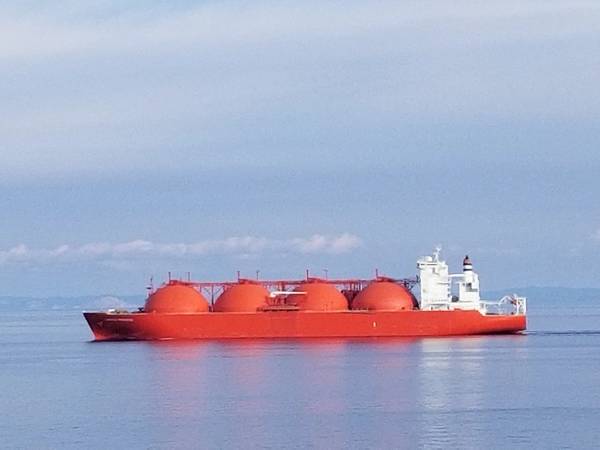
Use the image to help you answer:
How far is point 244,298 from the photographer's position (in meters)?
67.2

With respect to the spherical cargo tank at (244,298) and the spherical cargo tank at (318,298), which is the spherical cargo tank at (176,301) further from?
the spherical cargo tank at (318,298)

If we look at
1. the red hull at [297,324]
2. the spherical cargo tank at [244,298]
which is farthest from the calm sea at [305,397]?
the spherical cargo tank at [244,298]

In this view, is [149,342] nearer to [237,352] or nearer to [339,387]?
[237,352]

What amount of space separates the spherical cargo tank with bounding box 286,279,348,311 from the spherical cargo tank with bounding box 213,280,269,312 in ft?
4.86

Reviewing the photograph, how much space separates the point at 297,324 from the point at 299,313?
597 mm

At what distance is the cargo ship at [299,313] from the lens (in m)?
66.8

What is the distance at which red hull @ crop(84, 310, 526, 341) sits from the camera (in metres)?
66.6

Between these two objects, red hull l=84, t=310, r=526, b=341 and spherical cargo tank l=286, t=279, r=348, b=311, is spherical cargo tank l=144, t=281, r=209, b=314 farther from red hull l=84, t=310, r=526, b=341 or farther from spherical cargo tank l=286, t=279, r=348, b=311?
spherical cargo tank l=286, t=279, r=348, b=311

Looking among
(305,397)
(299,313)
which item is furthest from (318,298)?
(305,397)

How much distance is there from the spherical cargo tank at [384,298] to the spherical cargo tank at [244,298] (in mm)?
4683

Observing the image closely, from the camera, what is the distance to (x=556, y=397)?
1635 inches

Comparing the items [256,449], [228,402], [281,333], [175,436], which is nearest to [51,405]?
[228,402]

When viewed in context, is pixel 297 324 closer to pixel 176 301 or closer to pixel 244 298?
pixel 244 298

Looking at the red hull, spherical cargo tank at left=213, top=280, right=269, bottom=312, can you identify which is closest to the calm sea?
the red hull
